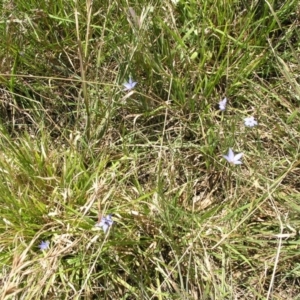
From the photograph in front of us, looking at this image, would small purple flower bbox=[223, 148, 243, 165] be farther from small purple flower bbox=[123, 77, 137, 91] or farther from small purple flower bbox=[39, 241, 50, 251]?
small purple flower bbox=[39, 241, 50, 251]

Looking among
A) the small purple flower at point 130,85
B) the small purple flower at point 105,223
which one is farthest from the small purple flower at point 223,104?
the small purple flower at point 105,223

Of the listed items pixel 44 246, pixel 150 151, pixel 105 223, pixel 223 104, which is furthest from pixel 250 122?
pixel 44 246

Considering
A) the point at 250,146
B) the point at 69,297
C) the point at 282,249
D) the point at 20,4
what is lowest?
the point at 69,297

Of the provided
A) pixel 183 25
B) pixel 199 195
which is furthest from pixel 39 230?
pixel 183 25

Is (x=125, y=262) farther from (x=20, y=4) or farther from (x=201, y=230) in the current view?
(x=20, y=4)

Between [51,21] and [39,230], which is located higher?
[51,21]

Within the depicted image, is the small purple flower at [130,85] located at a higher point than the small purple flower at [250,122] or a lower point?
higher

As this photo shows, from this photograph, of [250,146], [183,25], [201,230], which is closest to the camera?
[201,230]

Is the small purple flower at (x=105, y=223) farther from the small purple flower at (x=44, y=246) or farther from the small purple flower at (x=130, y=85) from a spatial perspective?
the small purple flower at (x=130, y=85)

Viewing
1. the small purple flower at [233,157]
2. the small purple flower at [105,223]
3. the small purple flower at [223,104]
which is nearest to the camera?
the small purple flower at [105,223]
